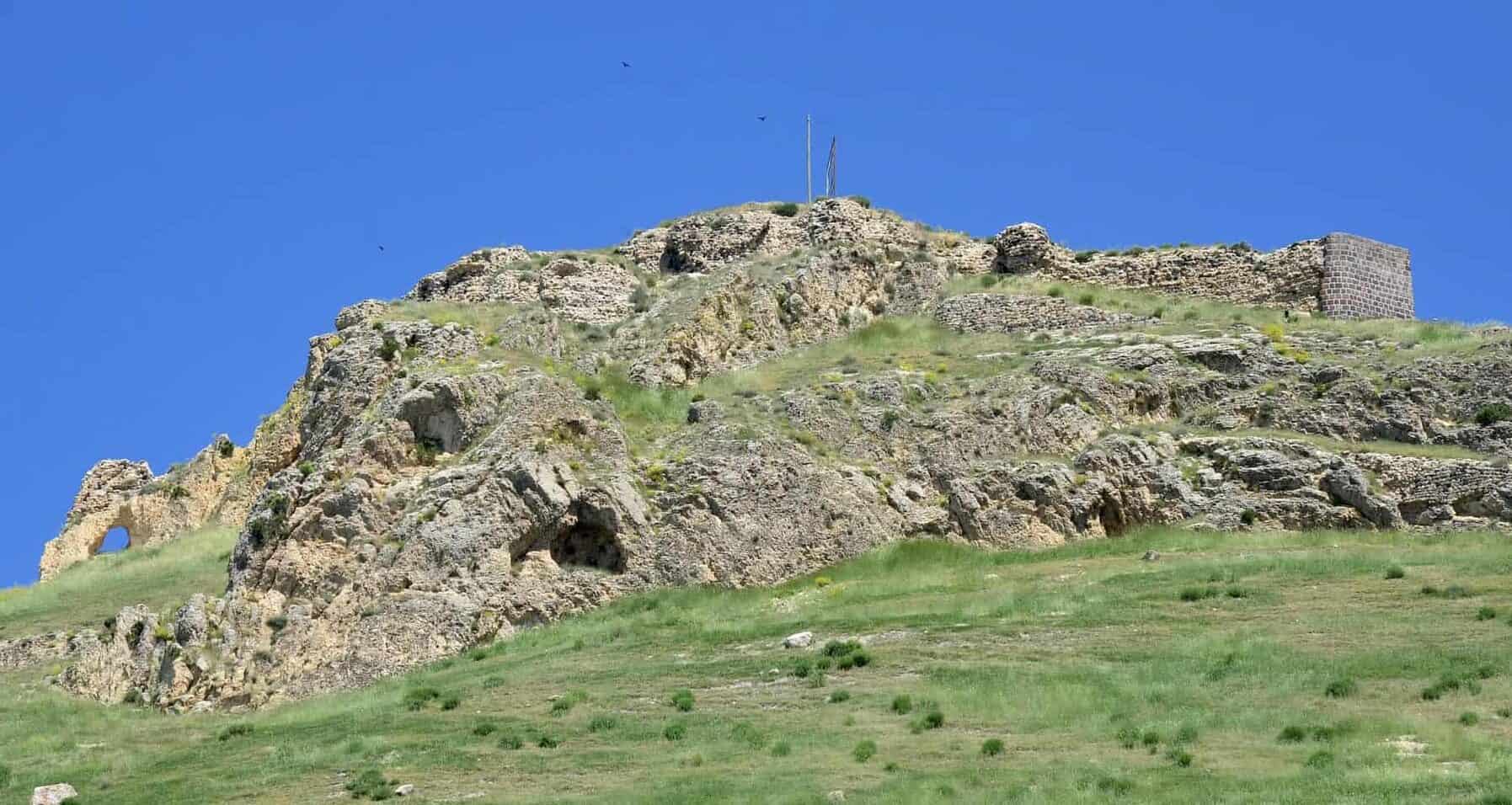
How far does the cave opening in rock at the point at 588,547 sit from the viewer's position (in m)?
51.5

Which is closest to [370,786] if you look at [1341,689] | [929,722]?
[929,722]

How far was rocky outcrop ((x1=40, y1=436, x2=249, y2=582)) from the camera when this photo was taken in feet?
227

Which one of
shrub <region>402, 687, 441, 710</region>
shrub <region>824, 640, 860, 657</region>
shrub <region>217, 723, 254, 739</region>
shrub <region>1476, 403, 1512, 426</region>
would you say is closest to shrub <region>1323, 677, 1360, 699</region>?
shrub <region>824, 640, 860, 657</region>

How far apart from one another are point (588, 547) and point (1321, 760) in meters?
23.0

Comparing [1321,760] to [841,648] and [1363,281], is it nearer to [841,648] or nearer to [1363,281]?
[841,648]

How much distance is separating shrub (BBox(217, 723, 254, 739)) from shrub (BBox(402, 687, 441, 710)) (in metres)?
3.01

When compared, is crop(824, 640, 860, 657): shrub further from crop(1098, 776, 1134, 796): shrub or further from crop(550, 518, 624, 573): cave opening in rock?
crop(1098, 776, 1134, 796): shrub

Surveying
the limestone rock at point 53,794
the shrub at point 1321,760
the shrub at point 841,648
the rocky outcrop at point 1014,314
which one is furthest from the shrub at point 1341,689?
the rocky outcrop at point 1014,314

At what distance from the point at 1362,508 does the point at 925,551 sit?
10.1m

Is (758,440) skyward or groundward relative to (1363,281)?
groundward

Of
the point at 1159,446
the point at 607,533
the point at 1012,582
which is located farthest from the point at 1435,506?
the point at 607,533

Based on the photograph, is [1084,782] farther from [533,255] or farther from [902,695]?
[533,255]

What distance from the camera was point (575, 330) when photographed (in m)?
62.8

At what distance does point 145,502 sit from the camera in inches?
2785
